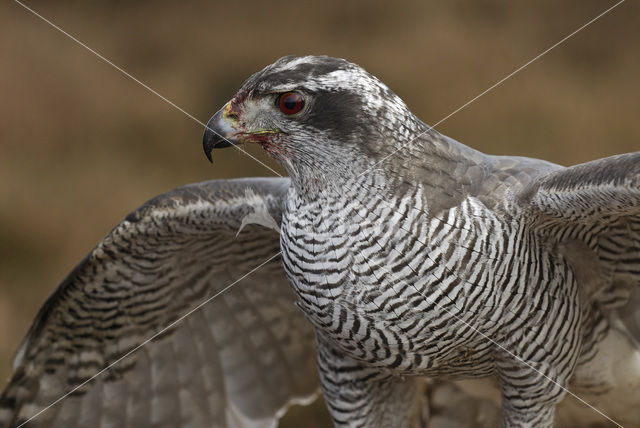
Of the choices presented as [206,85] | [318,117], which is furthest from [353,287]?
[206,85]

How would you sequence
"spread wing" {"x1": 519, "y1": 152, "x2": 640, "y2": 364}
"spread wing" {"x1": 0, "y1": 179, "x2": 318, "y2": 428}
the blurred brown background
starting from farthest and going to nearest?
the blurred brown background < "spread wing" {"x1": 0, "y1": 179, "x2": 318, "y2": 428} < "spread wing" {"x1": 519, "y1": 152, "x2": 640, "y2": 364}

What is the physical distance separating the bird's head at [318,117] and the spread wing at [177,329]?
16.2 inches

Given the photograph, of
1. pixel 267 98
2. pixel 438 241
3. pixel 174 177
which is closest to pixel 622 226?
pixel 438 241

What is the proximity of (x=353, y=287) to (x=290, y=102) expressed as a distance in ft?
1.42

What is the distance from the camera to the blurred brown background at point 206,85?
189 inches

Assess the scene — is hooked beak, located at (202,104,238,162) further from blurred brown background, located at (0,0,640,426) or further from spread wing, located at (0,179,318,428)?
blurred brown background, located at (0,0,640,426)

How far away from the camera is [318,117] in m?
2.02

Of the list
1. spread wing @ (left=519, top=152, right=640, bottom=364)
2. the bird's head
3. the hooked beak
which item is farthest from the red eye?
spread wing @ (left=519, top=152, right=640, bottom=364)

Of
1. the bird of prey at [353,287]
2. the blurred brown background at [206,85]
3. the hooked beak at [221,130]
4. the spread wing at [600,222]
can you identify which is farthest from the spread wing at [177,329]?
the blurred brown background at [206,85]

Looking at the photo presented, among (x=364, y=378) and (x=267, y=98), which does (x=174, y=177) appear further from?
(x=267, y=98)

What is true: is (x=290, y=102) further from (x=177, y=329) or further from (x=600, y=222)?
(x=177, y=329)

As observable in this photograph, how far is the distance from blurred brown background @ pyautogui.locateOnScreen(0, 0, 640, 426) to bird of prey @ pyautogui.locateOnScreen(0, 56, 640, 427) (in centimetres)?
190

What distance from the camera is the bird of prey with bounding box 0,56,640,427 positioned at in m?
2.03

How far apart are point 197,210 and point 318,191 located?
0.54 meters
